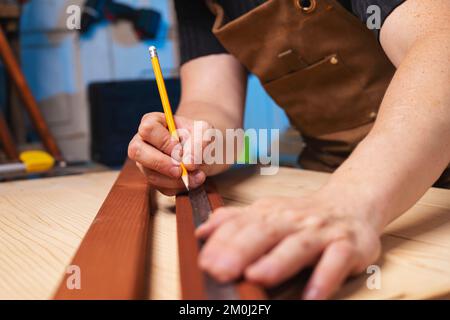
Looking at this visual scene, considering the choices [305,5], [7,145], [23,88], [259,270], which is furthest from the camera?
[23,88]

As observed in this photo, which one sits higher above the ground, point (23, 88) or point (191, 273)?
point (191, 273)

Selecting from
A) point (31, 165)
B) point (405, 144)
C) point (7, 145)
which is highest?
point (405, 144)

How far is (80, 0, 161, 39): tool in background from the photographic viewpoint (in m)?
3.05

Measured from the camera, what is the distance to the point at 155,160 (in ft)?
2.32

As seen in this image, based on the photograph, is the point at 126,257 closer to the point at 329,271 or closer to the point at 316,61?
the point at 329,271

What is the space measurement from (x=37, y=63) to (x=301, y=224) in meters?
3.03

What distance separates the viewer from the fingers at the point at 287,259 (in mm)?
355

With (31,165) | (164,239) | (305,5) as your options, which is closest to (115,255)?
(164,239)

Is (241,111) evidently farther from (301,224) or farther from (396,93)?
(301,224)

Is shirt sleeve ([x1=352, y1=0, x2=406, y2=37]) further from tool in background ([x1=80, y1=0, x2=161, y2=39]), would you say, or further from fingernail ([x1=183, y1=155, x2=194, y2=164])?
tool in background ([x1=80, y1=0, x2=161, y2=39])

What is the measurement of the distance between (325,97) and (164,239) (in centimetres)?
62

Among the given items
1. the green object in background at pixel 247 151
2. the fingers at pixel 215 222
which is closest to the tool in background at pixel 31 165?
the green object in background at pixel 247 151

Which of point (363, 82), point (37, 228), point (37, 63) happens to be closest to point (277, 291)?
point (37, 228)

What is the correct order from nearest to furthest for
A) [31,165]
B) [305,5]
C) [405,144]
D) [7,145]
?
[405,144], [305,5], [31,165], [7,145]
